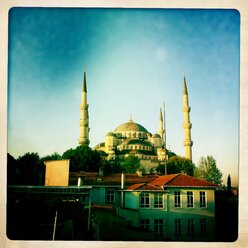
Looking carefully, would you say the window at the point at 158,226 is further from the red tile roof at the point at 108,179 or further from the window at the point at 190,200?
the red tile roof at the point at 108,179

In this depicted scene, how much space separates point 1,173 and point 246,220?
2.95m

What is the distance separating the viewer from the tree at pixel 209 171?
5.88 meters

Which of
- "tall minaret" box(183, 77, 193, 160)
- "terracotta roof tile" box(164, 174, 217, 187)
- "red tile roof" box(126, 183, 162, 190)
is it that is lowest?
"red tile roof" box(126, 183, 162, 190)

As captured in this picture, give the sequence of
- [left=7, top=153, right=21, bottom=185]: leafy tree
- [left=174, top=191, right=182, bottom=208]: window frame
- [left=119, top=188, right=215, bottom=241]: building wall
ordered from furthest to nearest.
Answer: [left=174, top=191, right=182, bottom=208]: window frame
[left=119, top=188, right=215, bottom=241]: building wall
[left=7, top=153, right=21, bottom=185]: leafy tree

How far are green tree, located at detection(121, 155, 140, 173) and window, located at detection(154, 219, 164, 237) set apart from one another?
74.2 inches

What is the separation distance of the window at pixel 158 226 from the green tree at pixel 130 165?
1885 mm

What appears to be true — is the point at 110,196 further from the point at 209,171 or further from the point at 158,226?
the point at 209,171

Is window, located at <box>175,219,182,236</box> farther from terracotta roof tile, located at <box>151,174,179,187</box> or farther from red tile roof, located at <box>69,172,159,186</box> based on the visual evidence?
red tile roof, located at <box>69,172,159,186</box>

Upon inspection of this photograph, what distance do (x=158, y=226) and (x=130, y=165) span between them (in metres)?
2.70

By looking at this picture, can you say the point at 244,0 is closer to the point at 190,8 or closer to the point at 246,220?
the point at 190,8

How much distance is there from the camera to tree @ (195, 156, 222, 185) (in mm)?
5883

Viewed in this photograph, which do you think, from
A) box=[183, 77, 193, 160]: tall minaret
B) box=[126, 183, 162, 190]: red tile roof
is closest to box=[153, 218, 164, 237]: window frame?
box=[126, 183, 162, 190]: red tile roof

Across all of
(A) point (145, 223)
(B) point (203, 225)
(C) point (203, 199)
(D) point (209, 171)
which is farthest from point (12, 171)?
(D) point (209, 171)

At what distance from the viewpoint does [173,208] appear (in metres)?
5.54
